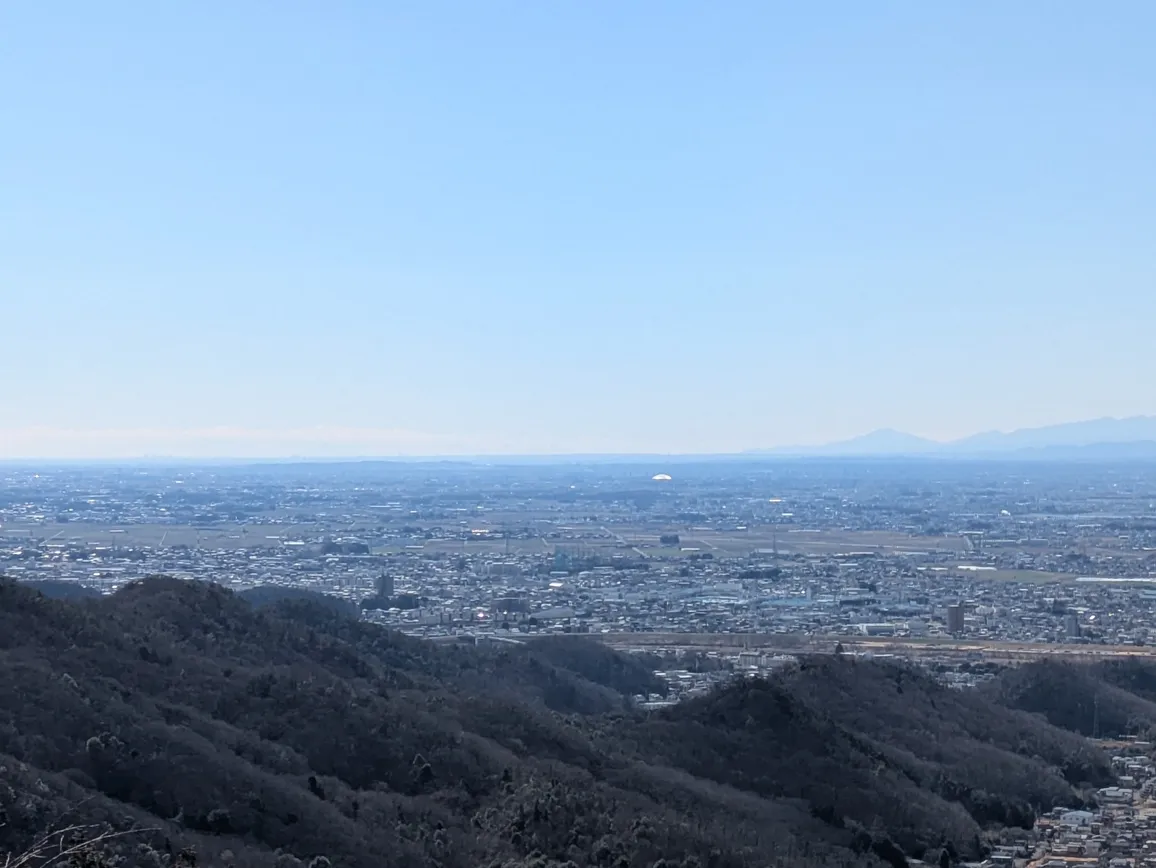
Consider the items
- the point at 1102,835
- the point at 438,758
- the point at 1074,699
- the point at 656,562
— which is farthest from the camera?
the point at 656,562

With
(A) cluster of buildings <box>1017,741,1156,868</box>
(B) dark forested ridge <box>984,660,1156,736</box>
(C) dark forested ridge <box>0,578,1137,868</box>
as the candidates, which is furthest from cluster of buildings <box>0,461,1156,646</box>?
(A) cluster of buildings <box>1017,741,1156,868</box>

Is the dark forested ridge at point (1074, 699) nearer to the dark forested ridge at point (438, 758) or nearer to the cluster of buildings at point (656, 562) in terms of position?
the dark forested ridge at point (438, 758)

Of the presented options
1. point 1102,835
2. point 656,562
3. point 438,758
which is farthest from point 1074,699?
point 656,562

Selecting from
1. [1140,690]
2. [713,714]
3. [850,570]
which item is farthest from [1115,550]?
[713,714]

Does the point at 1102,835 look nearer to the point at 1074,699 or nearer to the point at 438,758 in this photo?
the point at 438,758

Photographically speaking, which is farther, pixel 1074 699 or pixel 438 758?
pixel 1074 699

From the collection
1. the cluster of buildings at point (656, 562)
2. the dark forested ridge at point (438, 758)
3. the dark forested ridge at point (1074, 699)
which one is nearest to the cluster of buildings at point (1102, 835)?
the dark forested ridge at point (438, 758)

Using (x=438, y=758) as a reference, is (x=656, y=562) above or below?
below

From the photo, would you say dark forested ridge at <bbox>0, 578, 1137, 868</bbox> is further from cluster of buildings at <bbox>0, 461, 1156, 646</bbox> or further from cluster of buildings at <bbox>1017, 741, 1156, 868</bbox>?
cluster of buildings at <bbox>0, 461, 1156, 646</bbox>

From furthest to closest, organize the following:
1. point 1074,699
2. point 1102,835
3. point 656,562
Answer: point 656,562, point 1074,699, point 1102,835

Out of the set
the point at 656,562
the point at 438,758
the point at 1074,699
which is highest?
the point at 438,758
